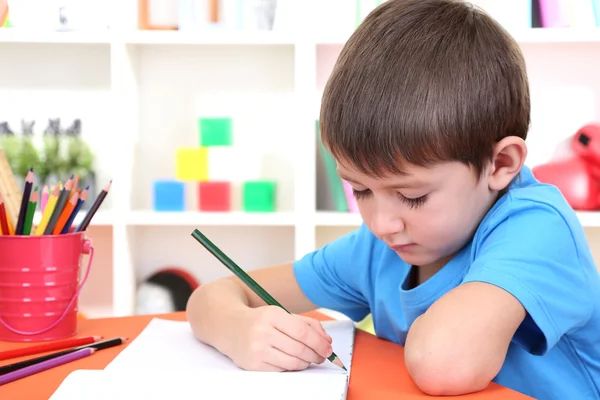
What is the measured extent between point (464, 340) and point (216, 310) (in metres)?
0.28

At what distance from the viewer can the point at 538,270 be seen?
27.2 inches

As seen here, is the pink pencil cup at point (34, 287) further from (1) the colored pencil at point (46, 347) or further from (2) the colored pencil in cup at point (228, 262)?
(2) the colored pencil in cup at point (228, 262)

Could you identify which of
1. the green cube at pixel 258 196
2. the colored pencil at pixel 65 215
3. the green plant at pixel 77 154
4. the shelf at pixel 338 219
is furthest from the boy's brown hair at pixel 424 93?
the green plant at pixel 77 154

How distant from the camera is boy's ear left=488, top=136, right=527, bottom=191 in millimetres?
762

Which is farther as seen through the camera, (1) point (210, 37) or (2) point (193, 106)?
(2) point (193, 106)

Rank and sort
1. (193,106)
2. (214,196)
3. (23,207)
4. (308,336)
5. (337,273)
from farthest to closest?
(193,106) → (214,196) → (337,273) → (23,207) → (308,336)

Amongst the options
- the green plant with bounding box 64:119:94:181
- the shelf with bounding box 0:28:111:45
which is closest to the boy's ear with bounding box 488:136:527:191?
the shelf with bounding box 0:28:111:45

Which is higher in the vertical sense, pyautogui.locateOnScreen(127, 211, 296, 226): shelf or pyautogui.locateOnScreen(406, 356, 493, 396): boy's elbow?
pyautogui.locateOnScreen(406, 356, 493, 396): boy's elbow

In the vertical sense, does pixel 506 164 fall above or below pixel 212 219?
above

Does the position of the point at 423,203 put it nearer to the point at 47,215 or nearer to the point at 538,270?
the point at 538,270

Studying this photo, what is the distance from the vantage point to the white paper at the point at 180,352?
71 cm

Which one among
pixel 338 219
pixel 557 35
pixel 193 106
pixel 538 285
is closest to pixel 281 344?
pixel 538 285

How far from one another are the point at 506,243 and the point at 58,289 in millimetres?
451

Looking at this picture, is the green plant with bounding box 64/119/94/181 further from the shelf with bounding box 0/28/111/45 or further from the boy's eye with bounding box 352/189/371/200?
the boy's eye with bounding box 352/189/371/200
